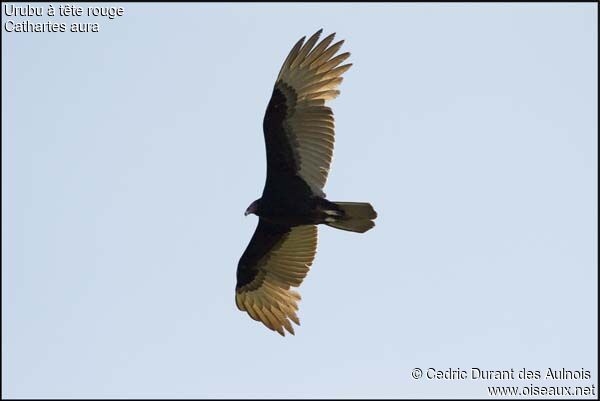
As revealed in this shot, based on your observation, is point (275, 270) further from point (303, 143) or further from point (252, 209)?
point (303, 143)

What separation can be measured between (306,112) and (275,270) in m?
2.30

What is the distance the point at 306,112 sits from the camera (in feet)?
44.0

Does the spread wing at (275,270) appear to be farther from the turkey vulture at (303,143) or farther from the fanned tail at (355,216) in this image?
the fanned tail at (355,216)

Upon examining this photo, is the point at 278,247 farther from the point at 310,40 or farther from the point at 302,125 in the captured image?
the point at 310,40

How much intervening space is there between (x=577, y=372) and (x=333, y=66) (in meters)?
4.63

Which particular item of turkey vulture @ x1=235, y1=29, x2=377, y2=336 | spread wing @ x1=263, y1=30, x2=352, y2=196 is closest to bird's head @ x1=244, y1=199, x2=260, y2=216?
turkey vulture @ x1=235, y1=29, x2=377, y2=336

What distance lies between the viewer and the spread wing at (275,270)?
47.3ft

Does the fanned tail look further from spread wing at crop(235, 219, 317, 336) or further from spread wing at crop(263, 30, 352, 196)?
spread wing at crop(235, 219, 317, 336)

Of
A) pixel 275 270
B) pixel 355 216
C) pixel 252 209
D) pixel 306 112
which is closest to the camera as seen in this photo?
pixel 355 216

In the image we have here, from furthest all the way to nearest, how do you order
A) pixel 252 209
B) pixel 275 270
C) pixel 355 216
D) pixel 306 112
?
1. pixel 275 270
2. pixel 252 209
3. pixel 306 112
4. pixel 355 216

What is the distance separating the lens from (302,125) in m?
13.4

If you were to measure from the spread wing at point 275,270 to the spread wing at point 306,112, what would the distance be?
3.72ft

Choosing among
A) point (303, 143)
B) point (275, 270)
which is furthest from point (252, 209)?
point (275, 270)

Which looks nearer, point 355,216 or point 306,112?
point 355,216
